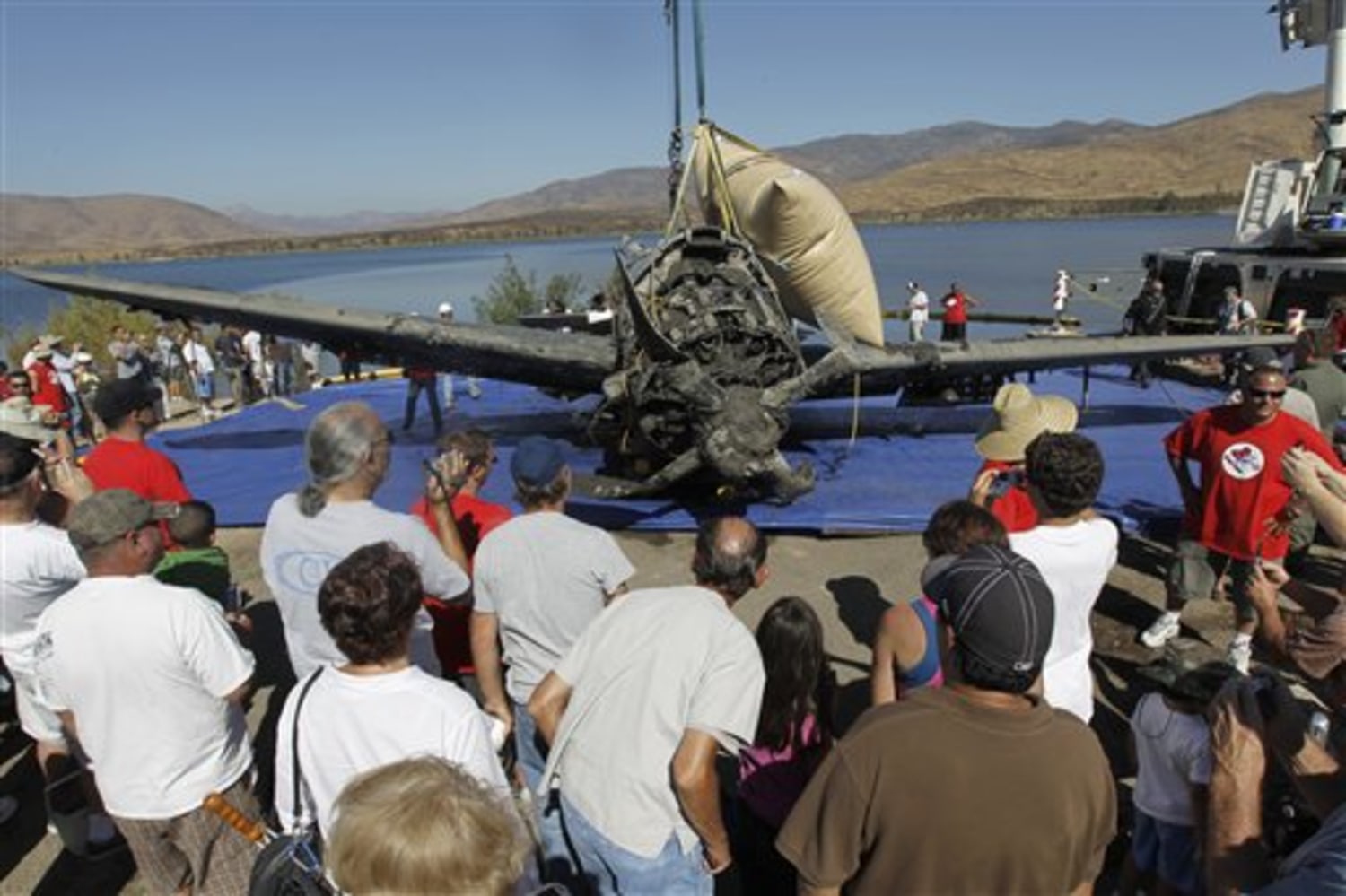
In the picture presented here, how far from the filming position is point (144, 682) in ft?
9.75

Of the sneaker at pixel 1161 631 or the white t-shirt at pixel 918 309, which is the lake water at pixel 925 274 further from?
the sneaker at pixel 1161 631

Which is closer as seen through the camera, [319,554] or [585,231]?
[319,554]

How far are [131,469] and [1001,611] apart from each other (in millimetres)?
5333

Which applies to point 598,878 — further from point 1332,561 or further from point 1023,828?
point 1332,561

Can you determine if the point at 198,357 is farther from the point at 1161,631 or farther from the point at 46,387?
the point at 1161,631

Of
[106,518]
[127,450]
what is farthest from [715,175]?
[106,518]

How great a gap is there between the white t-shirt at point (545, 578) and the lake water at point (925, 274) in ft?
68.7

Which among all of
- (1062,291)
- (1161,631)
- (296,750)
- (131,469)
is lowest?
(1161,631)

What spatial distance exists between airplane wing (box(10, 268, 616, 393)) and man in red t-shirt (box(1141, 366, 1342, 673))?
612 cm

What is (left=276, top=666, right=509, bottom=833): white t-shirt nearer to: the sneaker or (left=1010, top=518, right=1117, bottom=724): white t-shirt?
(left=1010, top=518, right=1117, bottom=724): white t-shirt

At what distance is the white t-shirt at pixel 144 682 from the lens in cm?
294

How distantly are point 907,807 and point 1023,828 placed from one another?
0.29 metres

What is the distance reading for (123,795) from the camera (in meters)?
3.10

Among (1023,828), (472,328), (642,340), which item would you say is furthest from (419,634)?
(472,328)
